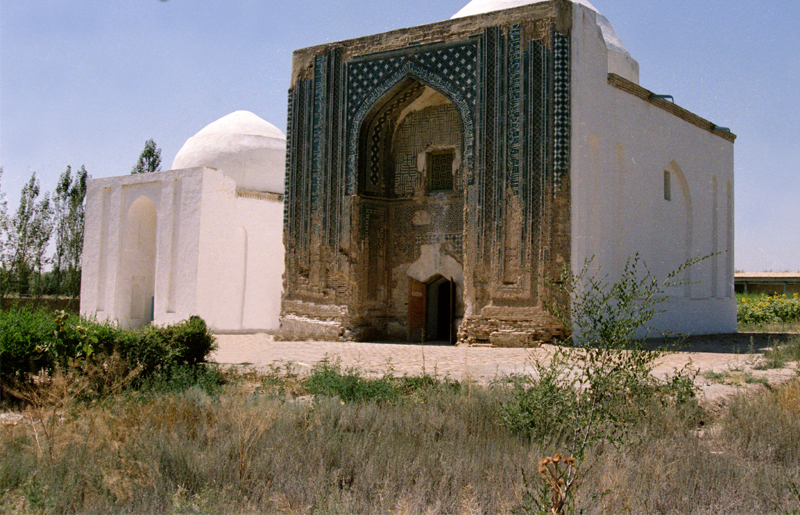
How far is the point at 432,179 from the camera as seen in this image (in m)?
15.0

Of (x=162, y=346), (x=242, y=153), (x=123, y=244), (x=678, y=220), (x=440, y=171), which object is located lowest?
(x=162, y=346)

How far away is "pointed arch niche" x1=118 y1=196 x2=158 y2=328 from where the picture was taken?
60.1ft

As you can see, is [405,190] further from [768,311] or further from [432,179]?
[768,311]

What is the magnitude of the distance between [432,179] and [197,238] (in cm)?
578

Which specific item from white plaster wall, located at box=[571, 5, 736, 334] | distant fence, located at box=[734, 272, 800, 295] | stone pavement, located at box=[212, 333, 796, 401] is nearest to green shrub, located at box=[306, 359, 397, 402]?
stone pavement, located at box=[212, 333, 796, 401]

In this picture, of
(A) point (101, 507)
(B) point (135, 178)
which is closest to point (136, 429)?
(A) point (101, 507)

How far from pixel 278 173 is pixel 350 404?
47.5 feet

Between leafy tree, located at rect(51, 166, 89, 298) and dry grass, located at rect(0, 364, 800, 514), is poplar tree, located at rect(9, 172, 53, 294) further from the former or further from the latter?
dry grass, located at rect(0, 364, 800, 514)

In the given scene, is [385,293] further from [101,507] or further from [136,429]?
[101,507]

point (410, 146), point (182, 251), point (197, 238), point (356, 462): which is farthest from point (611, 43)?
point (356, 462)

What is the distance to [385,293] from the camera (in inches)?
588

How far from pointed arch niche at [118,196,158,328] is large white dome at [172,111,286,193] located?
1.92m

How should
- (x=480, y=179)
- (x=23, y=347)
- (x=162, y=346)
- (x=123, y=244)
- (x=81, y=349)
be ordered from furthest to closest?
(x=123, y=244) < (x=480, y=179) < (x=162, y=346) < (x=81, y=349) < (x=23, y=347)

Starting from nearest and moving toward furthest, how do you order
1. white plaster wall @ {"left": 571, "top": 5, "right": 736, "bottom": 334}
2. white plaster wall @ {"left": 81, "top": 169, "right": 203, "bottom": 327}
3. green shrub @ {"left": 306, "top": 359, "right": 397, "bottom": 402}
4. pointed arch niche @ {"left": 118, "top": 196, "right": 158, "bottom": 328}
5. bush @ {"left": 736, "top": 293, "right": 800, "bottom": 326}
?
1. green shrub @ {"left": 306, "top": 359, "right": 397, "bottom": 402}
2. white plaster wall @ {"left": 571, "top": 5, "right": 736, "bottom": 334}
3. white plaster wall @ {"left": 81, "top": 169, "right": 203, "bottom": 327}
4. pointed arch niche @ {"left": 118, "top": 196, "right": 158, "bottom": 328}
5. bush @ {"left": 736, "top": 293, "right": 800, "bottom": 326}
